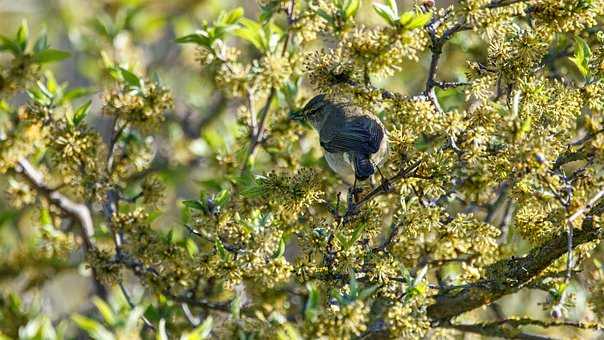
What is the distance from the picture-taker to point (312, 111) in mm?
4223

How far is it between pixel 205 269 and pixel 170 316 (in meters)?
0.70

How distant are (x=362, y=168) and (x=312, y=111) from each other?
1.82 feet

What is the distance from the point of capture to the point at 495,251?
143 inches

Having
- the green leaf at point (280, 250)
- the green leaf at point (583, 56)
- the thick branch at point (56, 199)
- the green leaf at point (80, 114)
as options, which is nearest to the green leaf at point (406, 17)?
the green leaf at point (583, 56)

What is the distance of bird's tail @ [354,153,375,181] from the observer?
12.3ft

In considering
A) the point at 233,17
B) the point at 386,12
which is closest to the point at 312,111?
the point at 233,17

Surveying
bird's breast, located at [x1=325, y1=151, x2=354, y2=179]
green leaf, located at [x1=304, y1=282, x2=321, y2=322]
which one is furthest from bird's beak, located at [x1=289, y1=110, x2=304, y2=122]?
green leaf, located at [x1=304, y1=282, x2=321, y2=322]

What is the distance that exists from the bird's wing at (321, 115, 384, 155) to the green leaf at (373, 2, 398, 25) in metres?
1.22

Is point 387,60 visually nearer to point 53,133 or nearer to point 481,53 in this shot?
point 53,133

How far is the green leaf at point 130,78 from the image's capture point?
11.8 ft

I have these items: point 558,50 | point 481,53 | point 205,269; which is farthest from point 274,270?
point 481,53

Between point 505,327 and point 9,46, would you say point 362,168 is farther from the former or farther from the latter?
point 9,46

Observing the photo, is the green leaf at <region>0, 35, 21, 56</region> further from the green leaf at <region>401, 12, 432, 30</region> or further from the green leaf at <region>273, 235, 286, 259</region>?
the green leaf at <region>401, 12, 432, 30</region>

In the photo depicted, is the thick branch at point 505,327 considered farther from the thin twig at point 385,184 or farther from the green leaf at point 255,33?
the green leaf at point 255,33
